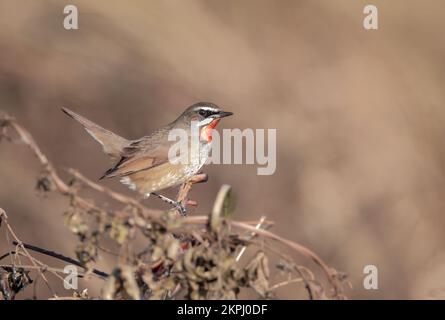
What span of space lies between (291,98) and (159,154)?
4.10 m

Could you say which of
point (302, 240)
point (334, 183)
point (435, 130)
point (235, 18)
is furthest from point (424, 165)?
point (235, 18)

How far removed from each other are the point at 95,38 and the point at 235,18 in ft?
5.49

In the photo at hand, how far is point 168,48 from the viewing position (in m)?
9.03

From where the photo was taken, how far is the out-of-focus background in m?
8.70

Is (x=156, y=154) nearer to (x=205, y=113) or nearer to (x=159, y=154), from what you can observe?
(x=159, y=154)

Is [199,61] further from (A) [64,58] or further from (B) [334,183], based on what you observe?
(B) [334,183]

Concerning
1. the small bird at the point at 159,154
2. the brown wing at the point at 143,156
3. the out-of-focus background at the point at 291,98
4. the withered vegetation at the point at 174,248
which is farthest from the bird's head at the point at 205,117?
the out-of-focus background at the point at 291,98

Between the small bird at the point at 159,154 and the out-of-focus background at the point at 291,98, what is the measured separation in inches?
127

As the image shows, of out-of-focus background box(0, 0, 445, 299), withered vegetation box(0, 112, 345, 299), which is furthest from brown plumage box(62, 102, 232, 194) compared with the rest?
out-of-focus background box(0, 0, 445, 299)

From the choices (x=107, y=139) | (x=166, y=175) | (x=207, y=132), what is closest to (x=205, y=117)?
(x=207, y=132)

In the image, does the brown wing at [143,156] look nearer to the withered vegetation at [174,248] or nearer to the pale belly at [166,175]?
the pale belly at [166,175]

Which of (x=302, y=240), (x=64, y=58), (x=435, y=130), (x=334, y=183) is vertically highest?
(x=64, y=58)

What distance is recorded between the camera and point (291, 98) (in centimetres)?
911
